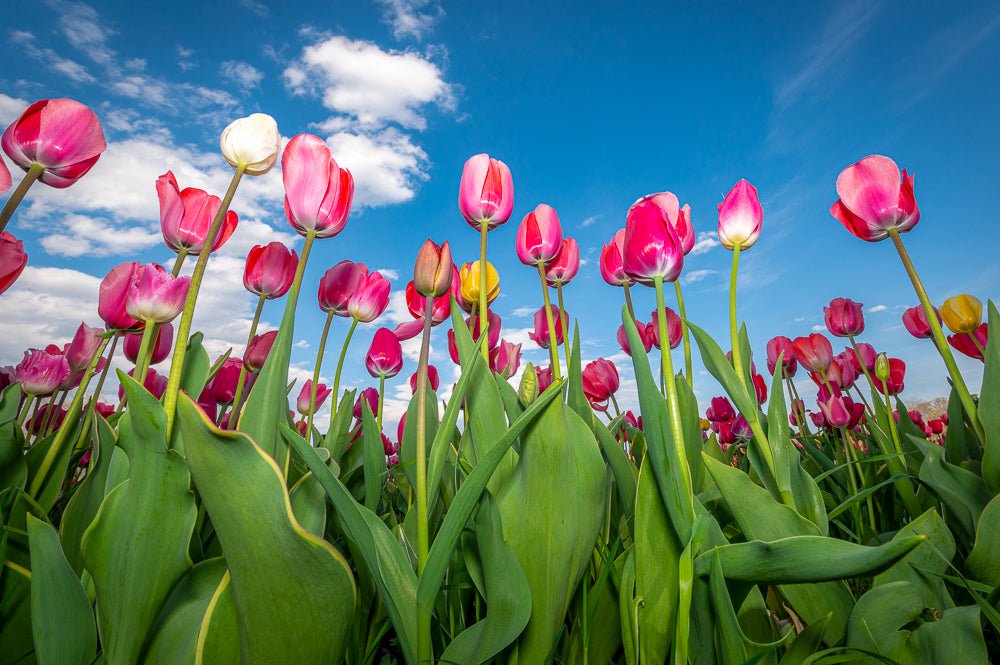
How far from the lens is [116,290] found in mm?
1444

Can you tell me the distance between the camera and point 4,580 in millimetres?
1118

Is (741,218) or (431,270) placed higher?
(741,218)

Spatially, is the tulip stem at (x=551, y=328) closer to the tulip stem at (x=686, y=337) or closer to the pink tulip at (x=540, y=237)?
the pink tulip at (x=540, y=237)

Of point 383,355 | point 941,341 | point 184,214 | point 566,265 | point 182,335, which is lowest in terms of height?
point 182,335

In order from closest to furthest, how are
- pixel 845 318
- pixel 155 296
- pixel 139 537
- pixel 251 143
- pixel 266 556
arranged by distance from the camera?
pixel 266 556, pixel 139 537, pixel 251 143, pixel 155 296, pixel 845 318

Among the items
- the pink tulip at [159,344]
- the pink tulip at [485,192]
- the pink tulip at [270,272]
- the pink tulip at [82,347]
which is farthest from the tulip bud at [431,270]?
the pink tulip at [82,347]

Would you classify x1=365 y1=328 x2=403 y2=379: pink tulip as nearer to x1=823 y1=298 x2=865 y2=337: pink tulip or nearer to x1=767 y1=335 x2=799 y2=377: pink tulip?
x1=767 y1=335 x2=799 y2=377: pink tulip

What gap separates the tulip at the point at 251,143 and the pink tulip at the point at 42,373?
1.48 m

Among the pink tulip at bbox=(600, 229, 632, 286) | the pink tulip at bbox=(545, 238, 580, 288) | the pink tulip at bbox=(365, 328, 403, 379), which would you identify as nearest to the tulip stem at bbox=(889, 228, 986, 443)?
the pink tulip at bbox=(600, 229, 632, 286)

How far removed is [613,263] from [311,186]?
2.96 ft

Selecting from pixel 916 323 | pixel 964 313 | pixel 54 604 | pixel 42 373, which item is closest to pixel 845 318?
pixel 964 313

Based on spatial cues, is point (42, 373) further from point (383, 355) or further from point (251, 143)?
point (251, 143)

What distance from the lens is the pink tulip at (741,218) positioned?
1396mm

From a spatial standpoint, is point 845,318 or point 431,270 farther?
point 845,318
